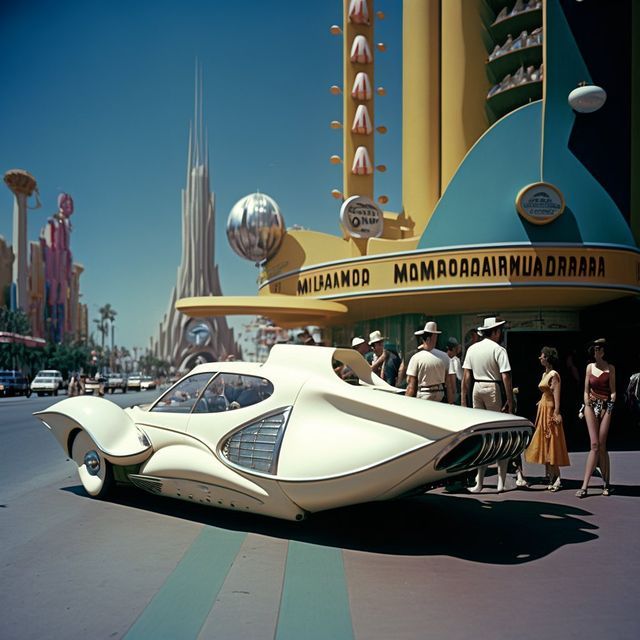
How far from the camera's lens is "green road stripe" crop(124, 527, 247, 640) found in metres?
3.44

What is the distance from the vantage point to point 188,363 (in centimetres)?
10412

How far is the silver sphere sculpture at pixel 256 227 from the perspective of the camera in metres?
17.8

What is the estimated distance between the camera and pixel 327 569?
175 inches

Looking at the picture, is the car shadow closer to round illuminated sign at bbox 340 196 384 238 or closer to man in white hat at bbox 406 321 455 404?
man in white hat at bbox 406 321 455 404

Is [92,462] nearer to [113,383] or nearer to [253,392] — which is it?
[253,392]

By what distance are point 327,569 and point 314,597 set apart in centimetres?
54

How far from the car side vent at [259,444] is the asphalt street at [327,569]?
613 millimetres

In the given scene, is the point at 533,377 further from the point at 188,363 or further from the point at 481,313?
the point at 188,363

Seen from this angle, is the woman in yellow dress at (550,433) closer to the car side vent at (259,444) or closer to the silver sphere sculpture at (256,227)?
the car side vent at (259,444)

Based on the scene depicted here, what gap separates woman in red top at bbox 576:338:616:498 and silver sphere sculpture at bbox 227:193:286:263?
1191 centimetres

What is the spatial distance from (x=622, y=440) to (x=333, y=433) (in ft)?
29.7

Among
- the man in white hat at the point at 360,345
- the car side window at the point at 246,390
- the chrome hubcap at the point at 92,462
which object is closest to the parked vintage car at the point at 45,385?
the man in white hat at the point at 360,345

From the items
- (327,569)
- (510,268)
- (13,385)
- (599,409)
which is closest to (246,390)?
(327,569)

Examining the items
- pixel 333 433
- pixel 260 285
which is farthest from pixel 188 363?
pixel 333 433
